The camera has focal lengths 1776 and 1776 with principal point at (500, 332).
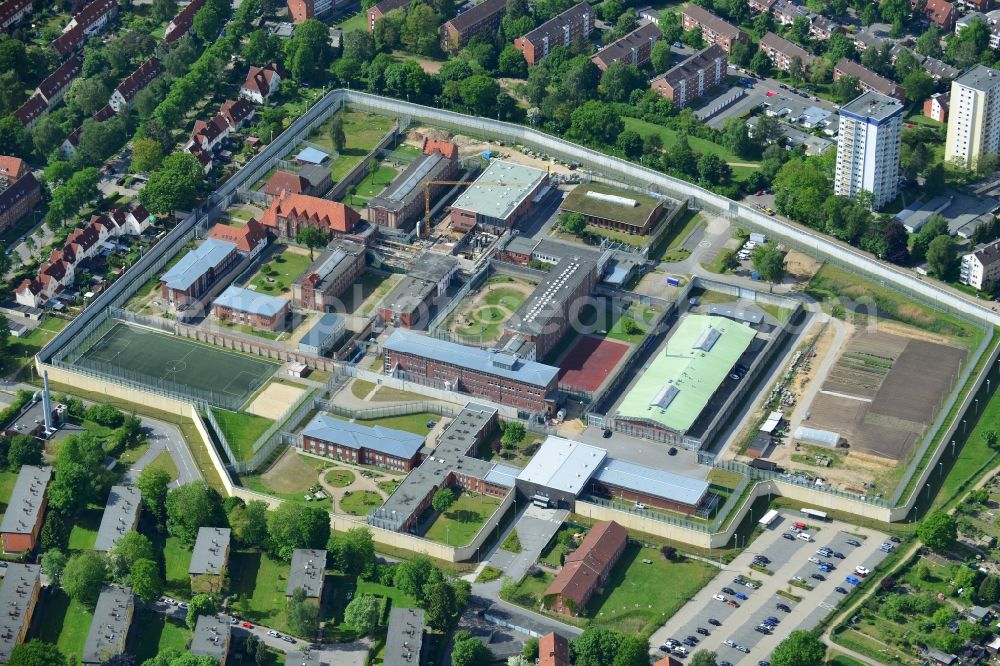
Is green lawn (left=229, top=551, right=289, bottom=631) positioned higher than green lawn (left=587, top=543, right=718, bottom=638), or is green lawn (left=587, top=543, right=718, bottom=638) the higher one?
green lawn (left=229, top=551, right=289, bottom=631)

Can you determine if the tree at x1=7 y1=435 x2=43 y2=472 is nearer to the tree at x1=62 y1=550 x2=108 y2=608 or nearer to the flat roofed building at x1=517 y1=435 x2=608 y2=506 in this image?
the tree at x1=62 y1=550 x2=108 y2=608

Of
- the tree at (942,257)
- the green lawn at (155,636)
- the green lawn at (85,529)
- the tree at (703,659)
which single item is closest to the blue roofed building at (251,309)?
the green lawn at (85,529)

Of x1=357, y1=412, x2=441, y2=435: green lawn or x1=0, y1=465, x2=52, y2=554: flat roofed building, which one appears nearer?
x1=0, y1=465, x2=52, y2=554: flat roofed building

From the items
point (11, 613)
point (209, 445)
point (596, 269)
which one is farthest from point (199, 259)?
point (11, 613)

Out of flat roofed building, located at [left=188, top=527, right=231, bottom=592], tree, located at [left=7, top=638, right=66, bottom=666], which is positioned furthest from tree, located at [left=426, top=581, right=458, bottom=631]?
tree, located at [left=7, top=638, right=66, bottom=666]

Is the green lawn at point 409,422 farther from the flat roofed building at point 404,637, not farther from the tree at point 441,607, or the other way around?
the flat roofed building at point 404,637

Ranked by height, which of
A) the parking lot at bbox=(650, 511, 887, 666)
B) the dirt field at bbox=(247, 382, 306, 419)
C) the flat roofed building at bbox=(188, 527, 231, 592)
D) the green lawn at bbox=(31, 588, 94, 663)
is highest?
the flat roofed building at bbox=(188, 527, 231, 592)

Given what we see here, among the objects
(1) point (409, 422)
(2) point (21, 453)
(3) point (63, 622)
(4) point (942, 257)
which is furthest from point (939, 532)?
(2) point (21, 453)
